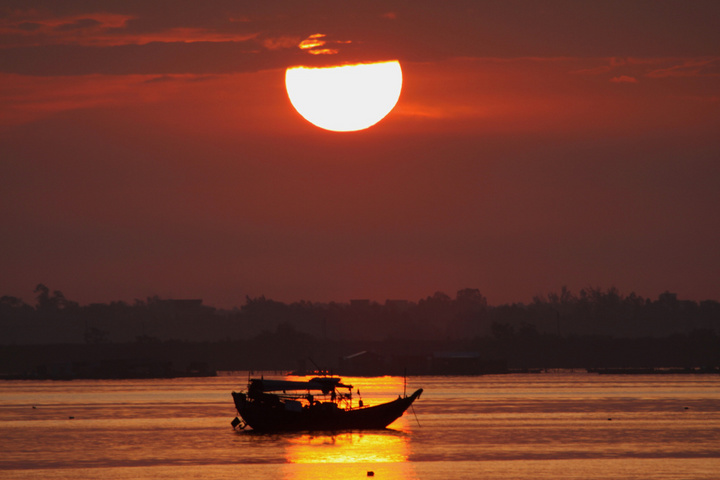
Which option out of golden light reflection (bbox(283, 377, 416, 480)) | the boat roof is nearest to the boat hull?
golden light reflection (bbox(283, 377, 416, 480))

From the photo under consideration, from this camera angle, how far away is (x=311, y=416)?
118 metres

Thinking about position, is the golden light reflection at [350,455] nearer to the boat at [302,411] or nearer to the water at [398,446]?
the water at [398,446]

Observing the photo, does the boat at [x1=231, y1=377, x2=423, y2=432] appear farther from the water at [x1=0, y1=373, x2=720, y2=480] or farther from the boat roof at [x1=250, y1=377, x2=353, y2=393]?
the water at [x1=0, y1=373, x2=720, y2=480]

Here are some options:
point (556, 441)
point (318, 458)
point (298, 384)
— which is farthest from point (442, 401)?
point (318, 458)

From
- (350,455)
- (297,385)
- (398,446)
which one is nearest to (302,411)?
(297,385)

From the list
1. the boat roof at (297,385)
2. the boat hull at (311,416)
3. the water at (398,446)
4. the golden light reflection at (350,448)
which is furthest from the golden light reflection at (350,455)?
the boat roof at (297,385)

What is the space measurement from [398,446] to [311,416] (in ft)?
58.0

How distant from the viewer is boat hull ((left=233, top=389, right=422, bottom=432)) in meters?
119

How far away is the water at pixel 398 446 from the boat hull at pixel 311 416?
149 centimetres

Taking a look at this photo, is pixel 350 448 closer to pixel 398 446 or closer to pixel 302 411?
pixel 398 446

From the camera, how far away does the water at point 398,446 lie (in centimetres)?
8350

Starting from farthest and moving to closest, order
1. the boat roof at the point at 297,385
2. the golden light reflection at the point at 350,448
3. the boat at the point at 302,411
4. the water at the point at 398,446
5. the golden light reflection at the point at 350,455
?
the boat at the point at 302,411, the boat roof at the point at 297,385, the golden light reflection at the point at 350,448, the water at the point at 398,446, the golden light reflection at the point at 350,455

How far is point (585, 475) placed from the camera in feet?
262

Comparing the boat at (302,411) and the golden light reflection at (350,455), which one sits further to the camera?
the boat at (302,411)
